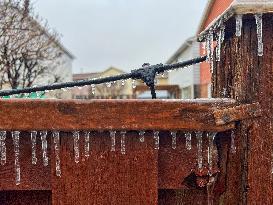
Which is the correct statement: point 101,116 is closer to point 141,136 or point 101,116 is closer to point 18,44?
point 141,136

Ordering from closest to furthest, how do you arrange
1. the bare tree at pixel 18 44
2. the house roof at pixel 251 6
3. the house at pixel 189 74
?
the house roof at pixel 251 6
the bare tree at pixel 18 44
the house at pixel 189 74

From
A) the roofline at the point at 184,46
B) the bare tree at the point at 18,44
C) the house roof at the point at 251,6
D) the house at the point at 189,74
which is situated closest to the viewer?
the house roof at the point at 251,6

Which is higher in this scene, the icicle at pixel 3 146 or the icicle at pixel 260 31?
the icicle at pixel 260 31

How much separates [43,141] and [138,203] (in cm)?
29

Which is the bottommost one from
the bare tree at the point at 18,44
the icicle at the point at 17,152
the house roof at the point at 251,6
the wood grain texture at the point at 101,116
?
the icicle at the point at 17,152

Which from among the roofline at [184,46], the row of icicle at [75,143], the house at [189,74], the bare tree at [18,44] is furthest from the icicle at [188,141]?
the roofline at [184,46]

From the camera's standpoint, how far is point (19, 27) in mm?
13500

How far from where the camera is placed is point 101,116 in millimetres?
1151

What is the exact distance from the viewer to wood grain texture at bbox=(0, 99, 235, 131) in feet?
3.76

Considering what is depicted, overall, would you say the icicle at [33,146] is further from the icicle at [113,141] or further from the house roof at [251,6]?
the house roof at [251,6]

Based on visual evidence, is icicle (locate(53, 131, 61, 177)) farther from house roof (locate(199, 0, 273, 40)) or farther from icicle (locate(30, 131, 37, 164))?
house roof (locate(199, 0, 273, 40))

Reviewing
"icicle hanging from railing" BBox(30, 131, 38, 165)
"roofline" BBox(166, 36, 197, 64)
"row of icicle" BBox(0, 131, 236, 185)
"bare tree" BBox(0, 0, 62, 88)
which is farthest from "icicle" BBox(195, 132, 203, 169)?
"roofline" BBox(166, 36, 197, 64)

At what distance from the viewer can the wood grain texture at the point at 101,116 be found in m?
1.15

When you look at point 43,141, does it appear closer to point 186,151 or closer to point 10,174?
point 10,174
